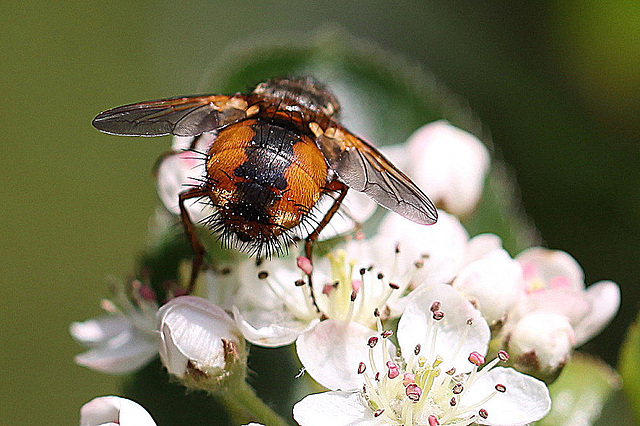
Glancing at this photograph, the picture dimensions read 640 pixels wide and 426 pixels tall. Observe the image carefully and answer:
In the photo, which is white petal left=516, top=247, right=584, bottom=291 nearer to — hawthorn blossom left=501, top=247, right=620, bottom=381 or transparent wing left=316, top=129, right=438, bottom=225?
hawthorn blossom left=501, top=247, right=620, bottom=381

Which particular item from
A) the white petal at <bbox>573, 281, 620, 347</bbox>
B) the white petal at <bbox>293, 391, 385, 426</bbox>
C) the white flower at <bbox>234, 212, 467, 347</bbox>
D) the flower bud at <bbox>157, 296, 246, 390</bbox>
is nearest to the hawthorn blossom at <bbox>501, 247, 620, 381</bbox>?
the white petal at <bbox>573, 281, 620, 347</bbox>

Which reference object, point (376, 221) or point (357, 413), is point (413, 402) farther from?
point (376, 221)

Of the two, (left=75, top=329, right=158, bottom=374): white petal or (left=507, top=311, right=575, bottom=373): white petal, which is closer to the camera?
(left=507, top=311, right=575, bottom=373): white petal

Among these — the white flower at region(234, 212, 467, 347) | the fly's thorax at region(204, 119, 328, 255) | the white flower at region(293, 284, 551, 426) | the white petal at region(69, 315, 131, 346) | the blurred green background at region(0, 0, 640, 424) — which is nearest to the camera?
the fly's thorax at region(204, 119, 328, 255)

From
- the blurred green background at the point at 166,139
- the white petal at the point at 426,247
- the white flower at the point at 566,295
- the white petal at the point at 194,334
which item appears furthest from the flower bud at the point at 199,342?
the blurred green background at the point at 166,139

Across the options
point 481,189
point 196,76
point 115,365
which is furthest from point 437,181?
point 196,76

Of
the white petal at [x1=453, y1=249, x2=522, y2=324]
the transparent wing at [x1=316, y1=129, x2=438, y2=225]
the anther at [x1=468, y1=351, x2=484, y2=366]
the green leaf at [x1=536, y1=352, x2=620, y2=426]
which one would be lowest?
the green leaf at [x1=536, y1=352, x2=620, y2=426]

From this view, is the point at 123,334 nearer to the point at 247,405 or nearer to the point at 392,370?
the point at 247,405

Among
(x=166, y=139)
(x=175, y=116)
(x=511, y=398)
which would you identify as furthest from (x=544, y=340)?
(x=166, y=139)
